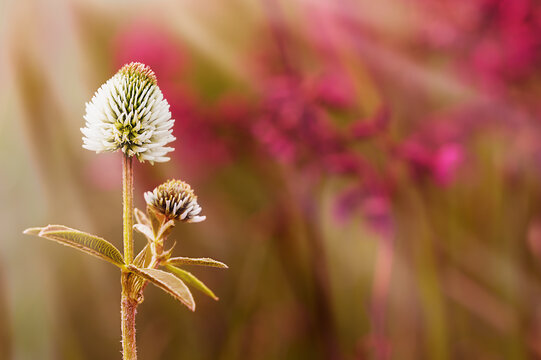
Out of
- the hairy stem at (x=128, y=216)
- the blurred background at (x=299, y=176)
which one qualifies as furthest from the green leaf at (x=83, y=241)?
the blurred background at (x=299, y=176)

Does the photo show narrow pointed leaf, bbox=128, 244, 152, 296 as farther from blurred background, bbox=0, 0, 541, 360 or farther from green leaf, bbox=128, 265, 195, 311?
blurred background, bbox=0, 0, 541, 360

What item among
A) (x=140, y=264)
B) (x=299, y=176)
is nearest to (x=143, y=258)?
(x=140, y=264)

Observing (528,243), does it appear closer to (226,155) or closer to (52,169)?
(226,155)

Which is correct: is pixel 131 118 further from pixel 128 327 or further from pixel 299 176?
pixel 299 176

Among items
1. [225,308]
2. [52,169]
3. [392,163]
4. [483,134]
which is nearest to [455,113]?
[483,134]

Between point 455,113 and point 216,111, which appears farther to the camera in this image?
point 455,113

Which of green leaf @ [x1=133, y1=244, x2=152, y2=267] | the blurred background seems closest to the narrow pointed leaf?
green leaf @ [x1=133, y1=244, x2=152, y2=267]

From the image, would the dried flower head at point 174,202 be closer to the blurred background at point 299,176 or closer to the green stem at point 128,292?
the green stem at point 128,292

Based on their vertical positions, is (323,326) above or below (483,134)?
below
